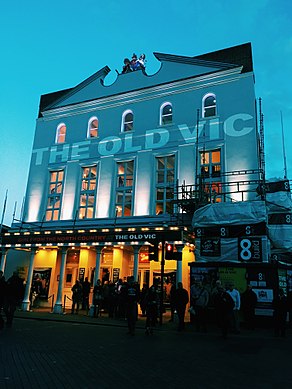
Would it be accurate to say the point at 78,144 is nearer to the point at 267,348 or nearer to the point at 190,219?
the point at 190,219

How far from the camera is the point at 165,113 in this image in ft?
75.8

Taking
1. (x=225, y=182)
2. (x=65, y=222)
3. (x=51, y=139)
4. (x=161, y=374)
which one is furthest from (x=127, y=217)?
(x=161, y=374)

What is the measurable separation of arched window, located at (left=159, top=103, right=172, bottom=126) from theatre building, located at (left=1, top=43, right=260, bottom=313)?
7 cm

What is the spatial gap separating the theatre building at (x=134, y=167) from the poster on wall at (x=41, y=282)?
9 centimetres

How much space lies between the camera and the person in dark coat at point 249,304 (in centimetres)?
1352

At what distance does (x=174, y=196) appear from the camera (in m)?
20.5

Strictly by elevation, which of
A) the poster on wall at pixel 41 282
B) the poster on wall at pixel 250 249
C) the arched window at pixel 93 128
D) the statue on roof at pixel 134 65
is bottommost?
the poster on wall at pixel 41 282

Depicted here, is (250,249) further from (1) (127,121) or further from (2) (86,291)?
(1) (127,121)

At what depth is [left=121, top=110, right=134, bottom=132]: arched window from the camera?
78.6ft

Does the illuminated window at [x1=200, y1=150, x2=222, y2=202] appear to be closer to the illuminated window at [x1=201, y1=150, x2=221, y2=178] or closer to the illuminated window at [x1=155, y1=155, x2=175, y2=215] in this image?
the illuminated window at [x1=201, y1=150, x2=221, y2=178]

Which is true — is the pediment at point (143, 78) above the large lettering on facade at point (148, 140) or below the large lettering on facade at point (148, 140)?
above

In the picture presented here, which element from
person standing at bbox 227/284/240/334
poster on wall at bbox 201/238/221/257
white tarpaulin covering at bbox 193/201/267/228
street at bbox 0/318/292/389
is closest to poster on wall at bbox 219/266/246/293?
poster on wall at bbox 201/238/221/257

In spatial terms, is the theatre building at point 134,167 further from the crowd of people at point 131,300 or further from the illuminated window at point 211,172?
the crowd of people at point 131,300

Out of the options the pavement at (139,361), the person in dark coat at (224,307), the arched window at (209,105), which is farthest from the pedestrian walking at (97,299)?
the arched window at (209,105)
